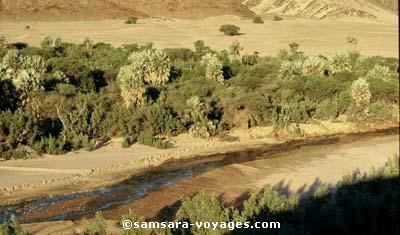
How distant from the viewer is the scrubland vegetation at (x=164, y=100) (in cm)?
1984

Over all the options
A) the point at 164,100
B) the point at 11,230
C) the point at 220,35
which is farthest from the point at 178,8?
the point at 11,230

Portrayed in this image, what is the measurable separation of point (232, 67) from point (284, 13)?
73.0m

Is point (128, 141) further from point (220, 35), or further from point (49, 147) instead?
point (220, 35)

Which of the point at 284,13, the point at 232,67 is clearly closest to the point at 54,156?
the point at 232,67

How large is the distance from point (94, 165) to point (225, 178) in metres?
4.06

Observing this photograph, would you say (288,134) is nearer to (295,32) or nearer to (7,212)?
(7,212)

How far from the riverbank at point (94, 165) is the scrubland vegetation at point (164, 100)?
0.53m

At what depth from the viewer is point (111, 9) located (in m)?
75.9

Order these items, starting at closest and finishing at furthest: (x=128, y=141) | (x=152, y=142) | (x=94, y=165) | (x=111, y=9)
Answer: (x=94, y=165), (x=152, y=142), (x=128, y=141), (x=111, y=9)

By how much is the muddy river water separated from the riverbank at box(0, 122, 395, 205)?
48cm

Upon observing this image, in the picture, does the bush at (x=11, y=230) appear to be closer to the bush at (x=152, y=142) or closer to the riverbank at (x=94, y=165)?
the riverbank at (x=94, y=165)

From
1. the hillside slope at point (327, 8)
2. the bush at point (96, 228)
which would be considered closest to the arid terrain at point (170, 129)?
the bush at point (96, 228)

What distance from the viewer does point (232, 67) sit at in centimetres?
3241

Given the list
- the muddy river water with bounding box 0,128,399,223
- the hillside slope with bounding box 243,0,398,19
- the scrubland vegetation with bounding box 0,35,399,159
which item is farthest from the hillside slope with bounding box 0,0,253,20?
the muddy river water with bounding box 0,128,399,223
